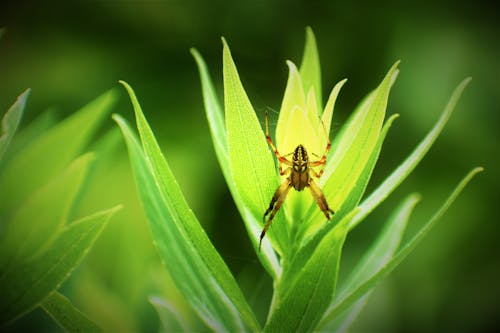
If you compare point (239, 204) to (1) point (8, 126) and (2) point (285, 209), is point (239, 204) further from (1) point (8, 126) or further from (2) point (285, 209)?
(1) point (8, 126)

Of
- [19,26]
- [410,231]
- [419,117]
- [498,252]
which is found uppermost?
[19,26]

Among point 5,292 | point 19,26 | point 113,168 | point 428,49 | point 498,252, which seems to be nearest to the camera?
point 5,292

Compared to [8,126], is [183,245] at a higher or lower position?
lower

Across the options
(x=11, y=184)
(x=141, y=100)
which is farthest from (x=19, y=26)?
(x=11, y=184)

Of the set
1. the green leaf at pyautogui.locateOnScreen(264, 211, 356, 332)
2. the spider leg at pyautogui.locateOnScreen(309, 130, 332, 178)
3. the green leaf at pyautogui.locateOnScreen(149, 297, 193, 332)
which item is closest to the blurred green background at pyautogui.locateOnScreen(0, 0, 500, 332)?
the spider leg at pyautogui.locateOnScreen(309, 130, 332, 178)

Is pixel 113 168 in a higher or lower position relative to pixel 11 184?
lower

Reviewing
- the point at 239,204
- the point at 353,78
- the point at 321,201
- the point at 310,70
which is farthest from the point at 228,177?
the point at 353,78

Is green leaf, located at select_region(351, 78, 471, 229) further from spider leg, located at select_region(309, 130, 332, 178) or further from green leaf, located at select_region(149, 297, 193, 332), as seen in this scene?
green leaf, located at select_region(149, 297, 193, 332)

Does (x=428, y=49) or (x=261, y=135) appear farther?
(x=428, y=49)

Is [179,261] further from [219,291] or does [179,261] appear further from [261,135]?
[261,135]
